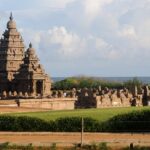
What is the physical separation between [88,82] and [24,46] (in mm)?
37153

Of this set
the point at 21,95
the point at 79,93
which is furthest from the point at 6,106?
the point at 79,93

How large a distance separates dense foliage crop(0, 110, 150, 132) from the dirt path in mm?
1166

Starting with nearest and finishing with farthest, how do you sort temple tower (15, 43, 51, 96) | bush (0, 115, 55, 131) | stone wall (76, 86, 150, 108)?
1. bush (0, 115, 55, 131)
2. stone wall (76, 86, 150, 108)
3. temple tower (15, 43, 51, 96)

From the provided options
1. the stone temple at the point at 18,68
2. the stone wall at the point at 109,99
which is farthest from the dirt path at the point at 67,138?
the stone temple at the point at 18,68

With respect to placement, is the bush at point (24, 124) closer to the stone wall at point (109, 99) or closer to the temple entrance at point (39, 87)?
the stone wall at point (109, 99)

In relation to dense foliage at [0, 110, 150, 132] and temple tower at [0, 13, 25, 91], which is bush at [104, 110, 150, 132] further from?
temple tower at [0, 13, 25, 91]

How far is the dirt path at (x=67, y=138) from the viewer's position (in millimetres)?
25217

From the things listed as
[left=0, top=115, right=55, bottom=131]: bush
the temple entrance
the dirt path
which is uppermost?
the temple entrance

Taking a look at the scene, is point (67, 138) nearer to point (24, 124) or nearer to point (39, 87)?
point (24, 124)

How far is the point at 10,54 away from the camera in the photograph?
68750 mm

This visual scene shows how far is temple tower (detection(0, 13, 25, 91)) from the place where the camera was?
222ft

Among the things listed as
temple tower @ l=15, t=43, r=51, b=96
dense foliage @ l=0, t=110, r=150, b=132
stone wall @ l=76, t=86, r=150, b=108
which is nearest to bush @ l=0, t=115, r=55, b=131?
dense foliage @ l=0, t=110, r=150, b=132

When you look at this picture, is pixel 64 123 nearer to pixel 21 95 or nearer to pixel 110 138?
pixel 110 138

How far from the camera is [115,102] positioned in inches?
2434
